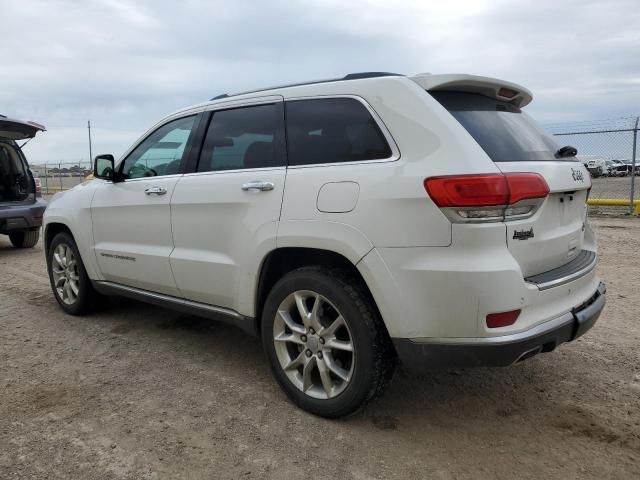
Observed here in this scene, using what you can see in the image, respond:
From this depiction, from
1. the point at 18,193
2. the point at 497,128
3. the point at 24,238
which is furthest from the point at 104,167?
the point at 24,238

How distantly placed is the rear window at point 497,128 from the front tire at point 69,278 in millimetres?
3638

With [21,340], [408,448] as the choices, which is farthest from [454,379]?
[21,340]

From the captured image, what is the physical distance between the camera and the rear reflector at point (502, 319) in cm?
242

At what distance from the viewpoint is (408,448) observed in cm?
271

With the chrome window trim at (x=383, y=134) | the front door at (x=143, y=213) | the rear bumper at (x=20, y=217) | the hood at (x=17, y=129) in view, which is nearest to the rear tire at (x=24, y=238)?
the rear bumper at (x=20, y=217)

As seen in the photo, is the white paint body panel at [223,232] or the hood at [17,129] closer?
the white paint body panel at [223,232]

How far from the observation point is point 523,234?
252 centimetres

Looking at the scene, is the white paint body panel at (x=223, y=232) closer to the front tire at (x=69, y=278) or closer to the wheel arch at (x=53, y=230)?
the front tire at (x=69, y=278)

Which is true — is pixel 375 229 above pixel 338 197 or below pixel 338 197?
below

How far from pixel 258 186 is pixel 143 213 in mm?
1317

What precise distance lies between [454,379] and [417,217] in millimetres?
1524

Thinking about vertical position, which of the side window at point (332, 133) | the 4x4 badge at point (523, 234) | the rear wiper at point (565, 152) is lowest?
the 4x4 badge at point (523, 234)

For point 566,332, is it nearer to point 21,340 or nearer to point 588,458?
point 588,458

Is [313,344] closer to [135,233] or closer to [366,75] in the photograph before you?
[366,75]
